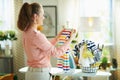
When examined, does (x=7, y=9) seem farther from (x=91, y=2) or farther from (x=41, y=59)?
(x=41, y=59)

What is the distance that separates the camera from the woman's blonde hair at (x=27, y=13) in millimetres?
2002

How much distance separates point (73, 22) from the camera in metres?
4.77

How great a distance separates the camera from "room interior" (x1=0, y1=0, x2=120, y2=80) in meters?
4.73

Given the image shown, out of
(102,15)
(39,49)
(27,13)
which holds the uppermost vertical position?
(102,15)

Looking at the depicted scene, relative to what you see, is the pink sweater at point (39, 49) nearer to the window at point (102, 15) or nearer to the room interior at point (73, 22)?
the room interior at point (73, 22)

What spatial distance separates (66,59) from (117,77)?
2381 mm

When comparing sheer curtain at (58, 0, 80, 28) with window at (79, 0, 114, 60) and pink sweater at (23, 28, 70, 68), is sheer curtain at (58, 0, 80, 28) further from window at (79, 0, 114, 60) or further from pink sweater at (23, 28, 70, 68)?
pink sweater at (23, 28, 70, 68)

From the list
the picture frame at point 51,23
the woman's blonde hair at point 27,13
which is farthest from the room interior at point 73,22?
the woman's blonde hair at point 27,13

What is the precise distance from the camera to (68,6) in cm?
477

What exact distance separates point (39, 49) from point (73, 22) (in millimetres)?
2825

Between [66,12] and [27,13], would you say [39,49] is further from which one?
[66,12]

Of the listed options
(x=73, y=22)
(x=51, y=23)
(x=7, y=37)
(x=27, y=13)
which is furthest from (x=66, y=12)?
(x=27, y=13)

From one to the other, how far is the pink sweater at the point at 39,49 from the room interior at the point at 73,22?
106 inches

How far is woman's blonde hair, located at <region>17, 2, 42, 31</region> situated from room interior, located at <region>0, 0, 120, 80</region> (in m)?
2.66
